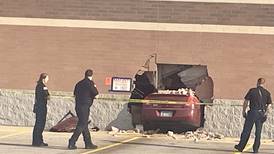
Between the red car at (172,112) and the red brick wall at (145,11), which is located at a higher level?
the red brick wall at (145,11)

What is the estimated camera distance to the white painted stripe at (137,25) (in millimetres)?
22625

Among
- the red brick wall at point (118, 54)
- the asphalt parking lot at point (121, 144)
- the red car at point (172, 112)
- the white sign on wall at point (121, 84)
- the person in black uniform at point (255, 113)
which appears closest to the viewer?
the asphalt parking lot at point (121, 144)

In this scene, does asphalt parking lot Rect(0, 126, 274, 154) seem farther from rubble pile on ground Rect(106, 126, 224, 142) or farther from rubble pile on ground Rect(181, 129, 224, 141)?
rubble pile on ground Rect(181, 129, 224, 141)

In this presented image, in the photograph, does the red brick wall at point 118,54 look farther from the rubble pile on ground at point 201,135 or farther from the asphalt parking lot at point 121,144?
the asphalt parking lot at point 121,144

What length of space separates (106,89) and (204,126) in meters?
3.71

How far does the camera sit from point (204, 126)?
22.1 meters

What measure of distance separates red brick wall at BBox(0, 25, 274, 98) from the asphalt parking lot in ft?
7.74

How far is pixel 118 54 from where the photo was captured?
23.1 meters

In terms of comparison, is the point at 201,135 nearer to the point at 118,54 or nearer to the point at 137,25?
the point at 118,54

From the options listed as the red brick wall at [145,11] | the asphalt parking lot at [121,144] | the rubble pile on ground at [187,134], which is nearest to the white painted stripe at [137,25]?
the red brick wall at [145,11]

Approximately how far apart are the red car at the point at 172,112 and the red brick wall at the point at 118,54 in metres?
1.89

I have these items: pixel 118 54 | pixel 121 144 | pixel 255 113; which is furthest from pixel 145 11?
pixel 255 113

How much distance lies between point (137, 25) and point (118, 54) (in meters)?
1.22

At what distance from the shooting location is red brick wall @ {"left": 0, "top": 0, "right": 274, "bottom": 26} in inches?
891
